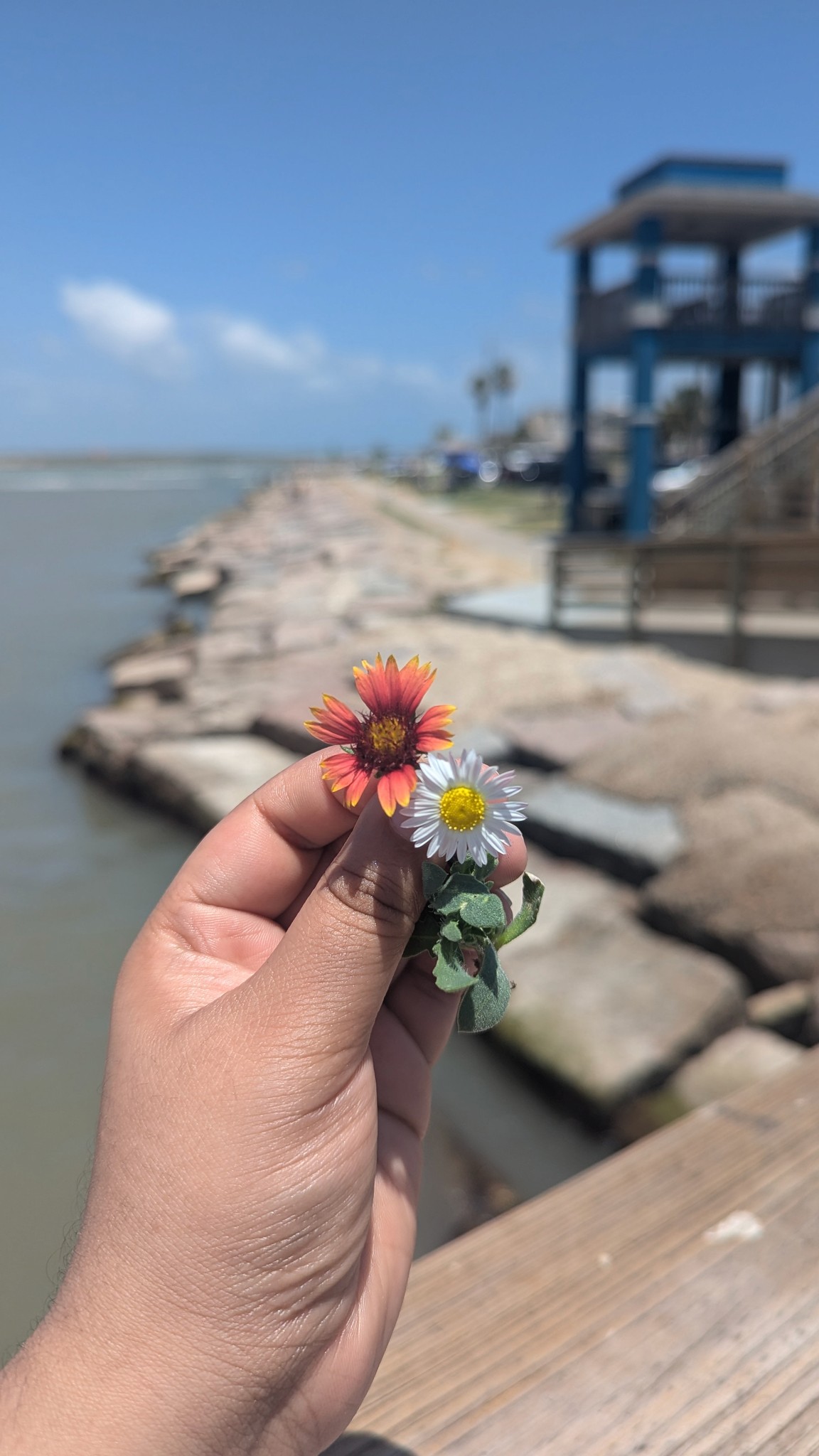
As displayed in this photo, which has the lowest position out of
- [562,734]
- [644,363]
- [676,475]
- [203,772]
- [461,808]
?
[203,772]

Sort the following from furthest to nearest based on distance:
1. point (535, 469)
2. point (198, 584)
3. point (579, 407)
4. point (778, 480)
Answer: point (535, 469), point (579, 407), point (198, 584), point (778, 480)

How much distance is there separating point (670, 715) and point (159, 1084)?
5997mm

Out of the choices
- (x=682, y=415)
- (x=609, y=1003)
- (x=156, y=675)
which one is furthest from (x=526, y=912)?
(x=682, y=415)

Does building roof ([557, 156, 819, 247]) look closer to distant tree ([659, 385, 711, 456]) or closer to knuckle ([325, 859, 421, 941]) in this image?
knuckle ([325, 859, 421, 941])

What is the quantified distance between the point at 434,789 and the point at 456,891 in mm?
119

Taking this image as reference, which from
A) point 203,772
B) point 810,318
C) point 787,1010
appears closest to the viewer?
point 787,1010

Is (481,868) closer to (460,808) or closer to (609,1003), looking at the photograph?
(460,808)

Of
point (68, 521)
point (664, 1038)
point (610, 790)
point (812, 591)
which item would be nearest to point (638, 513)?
point (812, 591)

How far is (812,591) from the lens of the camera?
33.8ft

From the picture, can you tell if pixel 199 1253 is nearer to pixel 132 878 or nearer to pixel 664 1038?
pixel 664 1038

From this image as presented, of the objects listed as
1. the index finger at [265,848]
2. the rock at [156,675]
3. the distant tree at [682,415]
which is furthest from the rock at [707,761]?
the distant tree at [682,415]

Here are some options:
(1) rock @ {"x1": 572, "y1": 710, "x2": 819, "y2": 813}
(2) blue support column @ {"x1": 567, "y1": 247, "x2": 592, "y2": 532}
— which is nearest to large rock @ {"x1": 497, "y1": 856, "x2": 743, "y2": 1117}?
(1) rock @ {"x1": 572, "y1": 710, "x2": 819, "y2": 813}

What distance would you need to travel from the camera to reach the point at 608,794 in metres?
5.59

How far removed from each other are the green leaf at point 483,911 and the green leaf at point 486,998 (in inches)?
2.5
